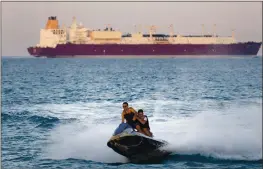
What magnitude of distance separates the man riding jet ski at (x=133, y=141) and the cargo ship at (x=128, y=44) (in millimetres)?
87167

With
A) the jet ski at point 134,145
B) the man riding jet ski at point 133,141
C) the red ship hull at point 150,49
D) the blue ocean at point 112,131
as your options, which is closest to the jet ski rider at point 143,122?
the man riding jet ski at point 133,141

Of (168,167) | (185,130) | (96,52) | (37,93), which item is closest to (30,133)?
(185,130)

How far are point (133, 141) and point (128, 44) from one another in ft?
292

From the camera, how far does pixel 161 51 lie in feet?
334

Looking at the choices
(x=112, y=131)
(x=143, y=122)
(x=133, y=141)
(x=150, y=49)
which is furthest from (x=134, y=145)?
(x=150, y=49)

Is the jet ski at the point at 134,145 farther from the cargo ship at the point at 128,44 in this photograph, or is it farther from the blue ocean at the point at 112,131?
the cargo ship at the point at 128,44

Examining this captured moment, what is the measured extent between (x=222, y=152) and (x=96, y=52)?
8821cm

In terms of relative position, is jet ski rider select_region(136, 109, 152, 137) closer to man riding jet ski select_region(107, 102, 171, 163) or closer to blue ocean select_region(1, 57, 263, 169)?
man riding jet ski select_region(107, 102, 171, 163)

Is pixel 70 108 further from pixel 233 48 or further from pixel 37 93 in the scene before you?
pixel 233 48

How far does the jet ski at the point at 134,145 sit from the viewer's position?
1270cm

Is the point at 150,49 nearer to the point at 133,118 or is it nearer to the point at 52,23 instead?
the point at 52,23

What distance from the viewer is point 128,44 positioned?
333 ft

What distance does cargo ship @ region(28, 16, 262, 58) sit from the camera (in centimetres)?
10100

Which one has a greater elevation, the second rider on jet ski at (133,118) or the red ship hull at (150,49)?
the second rider on jet ski at (133,118)
